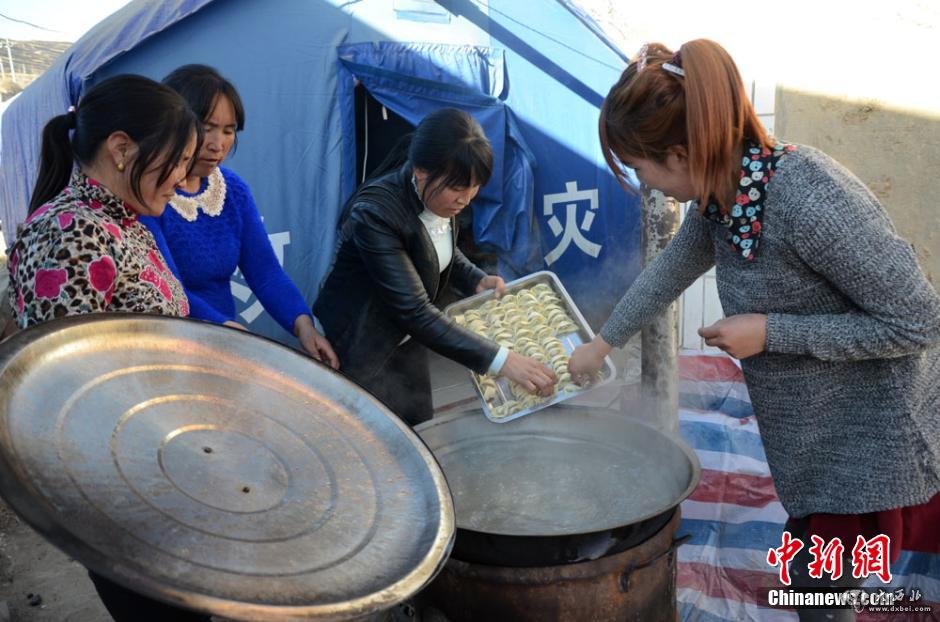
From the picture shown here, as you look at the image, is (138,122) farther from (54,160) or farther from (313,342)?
(313,342)

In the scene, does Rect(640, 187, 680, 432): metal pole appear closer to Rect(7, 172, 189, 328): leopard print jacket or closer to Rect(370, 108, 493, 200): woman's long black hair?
Rect(370, 108, 493, 200): woman's long black hair

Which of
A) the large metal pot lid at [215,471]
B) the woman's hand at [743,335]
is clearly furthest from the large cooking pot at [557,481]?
the large metal pot lid at [215,471]

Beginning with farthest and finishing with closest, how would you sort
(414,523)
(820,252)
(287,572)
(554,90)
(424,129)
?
(554,90) < (424,129) < (820,252) < (414,523) < (287,572)

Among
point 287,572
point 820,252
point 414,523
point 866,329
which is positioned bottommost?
point 414,523

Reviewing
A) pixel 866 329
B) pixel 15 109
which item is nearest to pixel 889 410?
pixel 866 329

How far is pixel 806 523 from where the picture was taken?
1913 millimetres

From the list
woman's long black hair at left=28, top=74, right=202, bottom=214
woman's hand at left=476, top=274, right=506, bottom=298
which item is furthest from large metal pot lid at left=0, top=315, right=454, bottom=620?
woman's hand at left=476, top=274, right=506, bottom=298

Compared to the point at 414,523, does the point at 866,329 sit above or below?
above

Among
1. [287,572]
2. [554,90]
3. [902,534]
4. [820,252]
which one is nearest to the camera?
[287,572]

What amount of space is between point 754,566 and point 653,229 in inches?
58.3

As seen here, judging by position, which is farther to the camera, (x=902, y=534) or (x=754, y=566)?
(x=754, y=566)

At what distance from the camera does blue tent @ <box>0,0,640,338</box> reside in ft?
16.0

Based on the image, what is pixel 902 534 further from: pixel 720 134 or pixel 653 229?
pixel 653 229

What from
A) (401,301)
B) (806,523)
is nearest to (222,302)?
(401,301)
